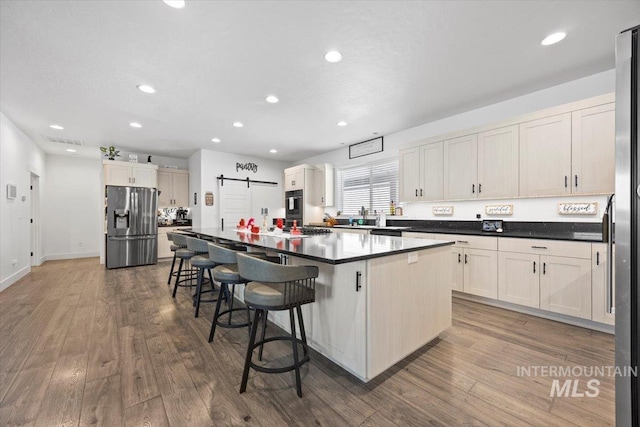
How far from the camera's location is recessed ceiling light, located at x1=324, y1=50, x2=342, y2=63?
8.41ft

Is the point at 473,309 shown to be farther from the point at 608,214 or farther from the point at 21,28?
the point at 21,28

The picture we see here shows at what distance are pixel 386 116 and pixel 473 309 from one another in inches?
118

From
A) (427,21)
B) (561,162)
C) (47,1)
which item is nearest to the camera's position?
(47,1)

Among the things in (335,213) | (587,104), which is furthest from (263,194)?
(587,104)

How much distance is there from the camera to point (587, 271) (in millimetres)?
2611

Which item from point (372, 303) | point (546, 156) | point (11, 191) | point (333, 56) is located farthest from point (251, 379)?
point (11, 191)

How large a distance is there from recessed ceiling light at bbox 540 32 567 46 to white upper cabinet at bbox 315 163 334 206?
14.6 feet

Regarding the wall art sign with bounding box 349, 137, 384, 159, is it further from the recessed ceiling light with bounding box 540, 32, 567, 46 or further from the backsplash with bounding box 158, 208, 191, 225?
the backsplash with bounding box 158, 208, 191, 225

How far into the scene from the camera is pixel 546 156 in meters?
3.16

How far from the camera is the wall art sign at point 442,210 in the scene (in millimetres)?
4262

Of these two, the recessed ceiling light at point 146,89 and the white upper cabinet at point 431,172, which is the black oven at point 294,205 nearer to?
the white upper cabinet at point 431,172

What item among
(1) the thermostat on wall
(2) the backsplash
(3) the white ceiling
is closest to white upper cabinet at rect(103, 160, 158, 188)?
(2) the backsplash

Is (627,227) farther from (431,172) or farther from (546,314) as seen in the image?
(431,172)

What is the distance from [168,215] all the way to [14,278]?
3.00 metres
